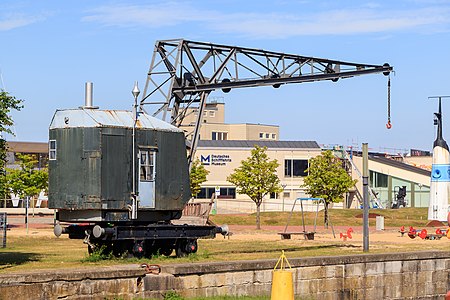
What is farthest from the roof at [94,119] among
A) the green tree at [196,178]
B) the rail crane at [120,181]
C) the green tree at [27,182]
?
the green tree at [196,178]

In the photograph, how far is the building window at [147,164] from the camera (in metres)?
24.0

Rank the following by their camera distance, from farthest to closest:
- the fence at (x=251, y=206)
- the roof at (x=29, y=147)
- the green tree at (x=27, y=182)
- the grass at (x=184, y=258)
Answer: the roof at (x=29, y=147), the fence at (x=251, y=206), the green tree at (x=27, y=182), the grass at (x=184, y=258)

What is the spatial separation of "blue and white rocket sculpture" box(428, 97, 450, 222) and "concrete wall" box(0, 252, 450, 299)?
117ft

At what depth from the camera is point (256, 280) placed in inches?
723

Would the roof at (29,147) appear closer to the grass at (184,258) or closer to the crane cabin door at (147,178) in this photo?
the grass at (184,258)

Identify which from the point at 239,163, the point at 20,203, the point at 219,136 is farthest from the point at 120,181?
the point at 219,136

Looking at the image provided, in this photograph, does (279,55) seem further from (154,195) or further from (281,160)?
(281,160)

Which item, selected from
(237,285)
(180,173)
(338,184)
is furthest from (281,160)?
(237,285)

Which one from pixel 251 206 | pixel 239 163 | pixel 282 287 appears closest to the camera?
pixel 282 287

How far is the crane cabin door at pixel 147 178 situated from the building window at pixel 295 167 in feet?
233

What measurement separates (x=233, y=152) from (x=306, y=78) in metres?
60.2

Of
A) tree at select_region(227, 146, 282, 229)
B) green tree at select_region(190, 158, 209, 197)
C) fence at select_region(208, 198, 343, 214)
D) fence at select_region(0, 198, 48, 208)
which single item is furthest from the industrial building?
tree at select_region(227, 146, 282, 229)

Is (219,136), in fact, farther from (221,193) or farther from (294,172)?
(221,193)

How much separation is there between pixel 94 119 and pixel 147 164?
1919mm
